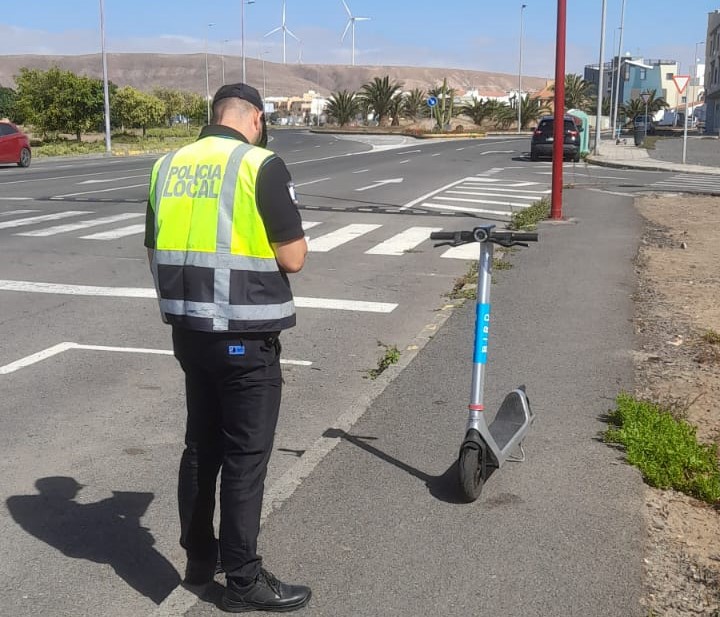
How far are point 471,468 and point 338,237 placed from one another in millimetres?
10626

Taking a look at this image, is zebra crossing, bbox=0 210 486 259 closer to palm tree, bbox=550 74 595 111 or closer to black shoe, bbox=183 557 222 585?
black shoe, bbox=183 557 222 585

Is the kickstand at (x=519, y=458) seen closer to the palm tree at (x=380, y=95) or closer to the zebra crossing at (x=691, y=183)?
the zebra crossing at (x=691, y=183)

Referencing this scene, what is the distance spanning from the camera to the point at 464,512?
4316 mm

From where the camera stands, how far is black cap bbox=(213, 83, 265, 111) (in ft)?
11.1

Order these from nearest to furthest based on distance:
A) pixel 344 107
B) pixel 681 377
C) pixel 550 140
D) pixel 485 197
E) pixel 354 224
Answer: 1. pixel 681 377
2. pixel 354 224
3. pixel 485 197
4. pixel 550 140
5. pixel 344 107

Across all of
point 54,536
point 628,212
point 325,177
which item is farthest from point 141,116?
point 54,536

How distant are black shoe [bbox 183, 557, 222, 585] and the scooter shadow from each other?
4.09 ft

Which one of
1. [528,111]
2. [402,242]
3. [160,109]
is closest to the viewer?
[402,242]

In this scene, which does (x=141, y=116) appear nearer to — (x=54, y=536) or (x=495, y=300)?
(x=495, y=300)

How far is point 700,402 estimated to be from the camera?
6.05 m

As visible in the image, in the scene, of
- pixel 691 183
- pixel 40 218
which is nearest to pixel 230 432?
pixel 40 218

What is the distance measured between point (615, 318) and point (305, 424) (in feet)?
12.4

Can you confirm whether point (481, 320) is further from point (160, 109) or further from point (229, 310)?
point (160, 109)

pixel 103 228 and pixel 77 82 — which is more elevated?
pixel 77 82
